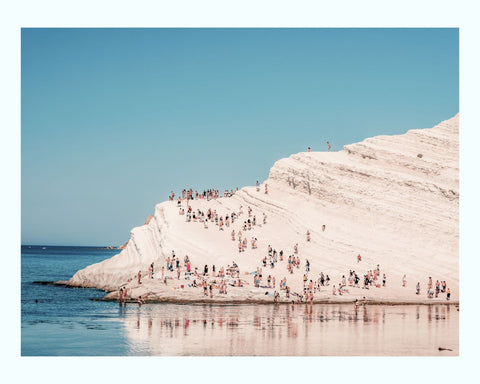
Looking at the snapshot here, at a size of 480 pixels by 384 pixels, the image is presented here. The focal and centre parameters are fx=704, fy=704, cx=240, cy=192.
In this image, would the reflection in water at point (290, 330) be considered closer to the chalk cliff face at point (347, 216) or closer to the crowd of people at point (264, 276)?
the crowd of people at point (264, 276)

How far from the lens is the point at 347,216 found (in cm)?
4388

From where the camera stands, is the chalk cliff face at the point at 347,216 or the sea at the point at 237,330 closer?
the sea at the point at 237,330

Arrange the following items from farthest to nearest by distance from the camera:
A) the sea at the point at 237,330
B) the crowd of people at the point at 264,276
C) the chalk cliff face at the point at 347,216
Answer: the chalk cliff face at the point at 347,216
the crowd of people at the point at 264,276
the sea at the point at 237,330

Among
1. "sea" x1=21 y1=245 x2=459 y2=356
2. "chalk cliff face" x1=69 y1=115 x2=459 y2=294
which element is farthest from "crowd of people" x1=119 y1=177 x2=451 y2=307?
"sea" x1=21 y1=245 x2=459 y2=356

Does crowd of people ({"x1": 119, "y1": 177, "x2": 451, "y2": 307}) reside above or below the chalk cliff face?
below

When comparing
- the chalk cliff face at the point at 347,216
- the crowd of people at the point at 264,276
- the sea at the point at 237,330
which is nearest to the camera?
the sea at the point at 237,330

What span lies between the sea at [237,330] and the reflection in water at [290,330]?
0.03 metres

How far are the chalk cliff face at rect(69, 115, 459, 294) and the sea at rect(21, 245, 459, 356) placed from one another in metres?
6.33

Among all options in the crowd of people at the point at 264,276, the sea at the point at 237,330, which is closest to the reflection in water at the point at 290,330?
the sea at the point at 237,330

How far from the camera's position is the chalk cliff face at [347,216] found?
40.5 metres

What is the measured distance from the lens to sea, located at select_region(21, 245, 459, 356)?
2105 cm

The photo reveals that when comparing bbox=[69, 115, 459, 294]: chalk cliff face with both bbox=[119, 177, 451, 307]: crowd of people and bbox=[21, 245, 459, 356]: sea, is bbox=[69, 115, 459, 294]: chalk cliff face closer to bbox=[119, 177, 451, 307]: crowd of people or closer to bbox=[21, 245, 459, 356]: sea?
bbox=[119, 177, 451, 307]: crowd of people

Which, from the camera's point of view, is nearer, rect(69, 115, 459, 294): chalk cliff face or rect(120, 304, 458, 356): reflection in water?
rect(120, 304, 458, 356): reflection in water
